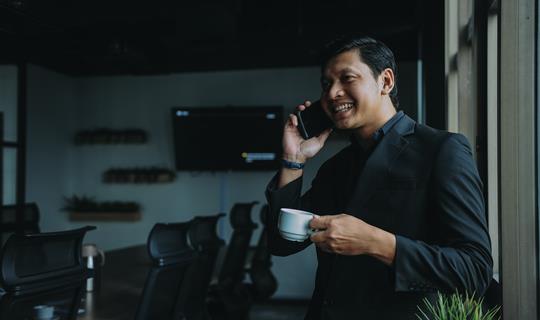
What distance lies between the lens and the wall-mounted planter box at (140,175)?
7586 mm

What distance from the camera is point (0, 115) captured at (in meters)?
6.67

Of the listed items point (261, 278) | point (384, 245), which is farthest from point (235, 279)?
point (384, 245)

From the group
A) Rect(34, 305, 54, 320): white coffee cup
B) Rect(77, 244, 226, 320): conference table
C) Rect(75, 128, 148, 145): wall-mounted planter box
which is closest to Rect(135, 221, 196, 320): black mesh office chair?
Rect(77, 244, 226, 320): conference table

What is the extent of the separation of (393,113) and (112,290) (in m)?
2.38

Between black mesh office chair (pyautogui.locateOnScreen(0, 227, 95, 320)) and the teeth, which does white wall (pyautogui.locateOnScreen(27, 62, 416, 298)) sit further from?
the teeth

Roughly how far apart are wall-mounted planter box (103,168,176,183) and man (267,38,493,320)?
6277 mm

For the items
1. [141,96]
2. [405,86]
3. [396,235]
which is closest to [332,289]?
[396,235]

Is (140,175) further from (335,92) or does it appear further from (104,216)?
(335,92)

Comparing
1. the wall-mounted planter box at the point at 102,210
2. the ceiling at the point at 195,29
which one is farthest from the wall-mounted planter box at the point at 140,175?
the ceiling at the point at 195,29

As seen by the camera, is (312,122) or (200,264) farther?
(200,264)

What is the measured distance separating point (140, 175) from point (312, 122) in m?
6.41

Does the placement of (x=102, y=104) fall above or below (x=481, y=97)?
above

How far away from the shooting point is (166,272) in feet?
9.02

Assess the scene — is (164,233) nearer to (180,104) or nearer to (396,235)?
(396,235)
